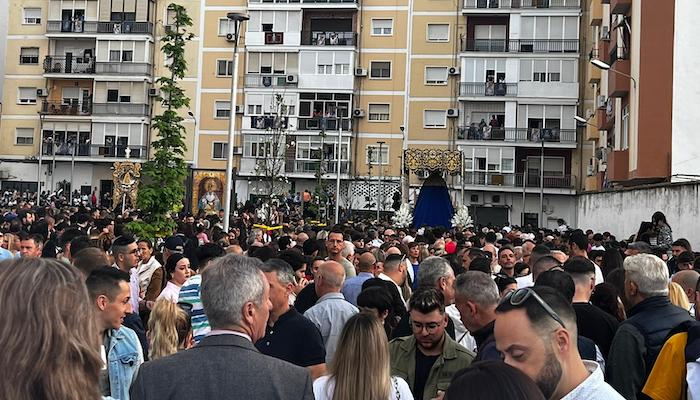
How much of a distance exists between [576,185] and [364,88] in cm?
1443

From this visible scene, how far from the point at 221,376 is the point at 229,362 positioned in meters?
0.08

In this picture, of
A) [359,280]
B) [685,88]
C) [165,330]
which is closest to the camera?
[165,330]

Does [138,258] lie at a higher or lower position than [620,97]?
lower

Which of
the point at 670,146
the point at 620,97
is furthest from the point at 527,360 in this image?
the point at 620,97

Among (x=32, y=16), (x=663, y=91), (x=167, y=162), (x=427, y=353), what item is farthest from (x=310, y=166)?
(x=427, y=353)

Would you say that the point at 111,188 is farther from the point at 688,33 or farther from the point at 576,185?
the point at 688,33

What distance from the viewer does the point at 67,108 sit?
191 ft

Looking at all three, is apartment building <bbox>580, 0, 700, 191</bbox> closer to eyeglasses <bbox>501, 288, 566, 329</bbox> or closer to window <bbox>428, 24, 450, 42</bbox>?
window <bbox>428, 24, 450, 42</bbox>

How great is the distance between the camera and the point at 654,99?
30.1m

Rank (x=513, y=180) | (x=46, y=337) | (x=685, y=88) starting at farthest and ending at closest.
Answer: (x=513, y=180), (x=685, y=88), (x=46, y=337)

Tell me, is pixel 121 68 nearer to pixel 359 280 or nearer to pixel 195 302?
pixel 359 280

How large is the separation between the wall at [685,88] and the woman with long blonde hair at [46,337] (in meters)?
29.1

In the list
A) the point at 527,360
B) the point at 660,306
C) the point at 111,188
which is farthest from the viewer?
the point at 111,188

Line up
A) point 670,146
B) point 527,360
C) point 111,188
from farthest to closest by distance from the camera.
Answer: point 111,188, point 670,146, point 527,360
